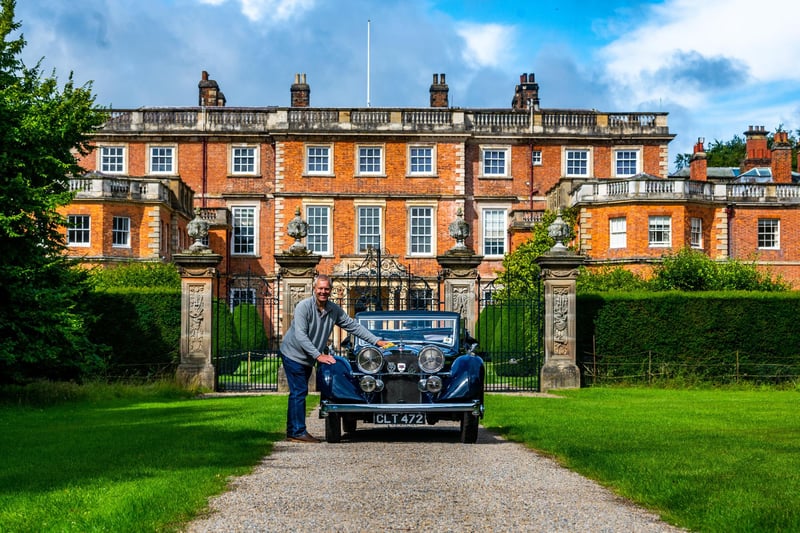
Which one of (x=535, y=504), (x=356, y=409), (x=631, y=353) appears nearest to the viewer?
(x=535, y=504)

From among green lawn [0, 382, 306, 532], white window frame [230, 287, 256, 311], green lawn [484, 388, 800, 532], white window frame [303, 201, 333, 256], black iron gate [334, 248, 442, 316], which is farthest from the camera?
white window frame [303, 201, 333, 256]

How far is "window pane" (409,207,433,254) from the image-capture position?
4644 centimetres

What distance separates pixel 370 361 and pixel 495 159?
37068 mm

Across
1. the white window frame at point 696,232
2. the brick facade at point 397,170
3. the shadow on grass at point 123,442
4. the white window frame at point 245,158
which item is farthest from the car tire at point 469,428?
the white window frame at point 245,158

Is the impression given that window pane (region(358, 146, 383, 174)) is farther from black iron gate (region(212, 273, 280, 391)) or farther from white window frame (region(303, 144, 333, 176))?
black iron gate (region(212, 273, 280, 391))

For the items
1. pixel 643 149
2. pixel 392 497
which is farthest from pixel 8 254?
pixel 643 149

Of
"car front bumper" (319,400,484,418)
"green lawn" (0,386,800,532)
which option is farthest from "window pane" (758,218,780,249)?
"car front bumper" (319,400,484,418)

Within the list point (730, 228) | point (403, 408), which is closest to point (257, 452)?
point (403, 408)

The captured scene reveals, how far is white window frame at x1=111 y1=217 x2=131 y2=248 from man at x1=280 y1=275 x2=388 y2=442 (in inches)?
1234

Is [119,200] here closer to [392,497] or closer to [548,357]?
[548,357]

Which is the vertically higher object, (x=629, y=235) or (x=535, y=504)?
(x=629, y=235)

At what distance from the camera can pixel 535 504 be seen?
7.33 m

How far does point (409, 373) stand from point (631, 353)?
41.0 feet

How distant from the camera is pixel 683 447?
10.7 m
